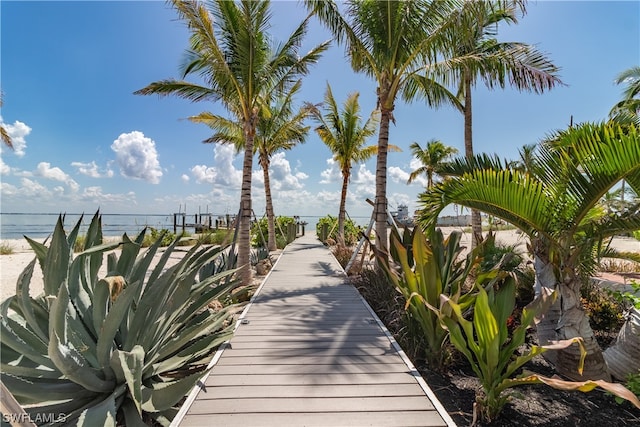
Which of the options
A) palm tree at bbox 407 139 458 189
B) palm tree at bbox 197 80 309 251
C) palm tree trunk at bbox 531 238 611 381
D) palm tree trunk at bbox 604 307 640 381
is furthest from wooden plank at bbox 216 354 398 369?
palm tree at bbox 407 139 458 189

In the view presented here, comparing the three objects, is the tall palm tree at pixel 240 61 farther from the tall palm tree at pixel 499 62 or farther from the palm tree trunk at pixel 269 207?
the palm tree trunk at pixel 269 207

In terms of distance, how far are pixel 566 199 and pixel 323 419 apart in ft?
11.2

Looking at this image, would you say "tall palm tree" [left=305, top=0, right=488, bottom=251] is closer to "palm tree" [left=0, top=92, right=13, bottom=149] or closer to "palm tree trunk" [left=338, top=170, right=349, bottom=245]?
"palm tree trunk" [left=338, top=170, right=349, bottom=245]

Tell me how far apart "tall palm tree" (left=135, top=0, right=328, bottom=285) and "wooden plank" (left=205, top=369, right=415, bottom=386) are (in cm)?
342

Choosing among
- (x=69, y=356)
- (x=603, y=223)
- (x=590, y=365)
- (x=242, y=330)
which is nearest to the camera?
(x=69, y=356)

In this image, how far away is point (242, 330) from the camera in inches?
165

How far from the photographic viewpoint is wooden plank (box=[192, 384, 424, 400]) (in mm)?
2706

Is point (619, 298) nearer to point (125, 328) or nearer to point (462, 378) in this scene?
point (462, 378)

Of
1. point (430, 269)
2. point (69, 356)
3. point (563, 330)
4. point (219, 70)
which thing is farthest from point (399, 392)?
point (219, 70)

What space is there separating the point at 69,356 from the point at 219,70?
22.1ft

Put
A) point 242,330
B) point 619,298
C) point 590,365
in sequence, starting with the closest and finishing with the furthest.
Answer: point 590,365, point 242,330, point 619,298

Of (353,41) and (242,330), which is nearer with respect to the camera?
(242,330)

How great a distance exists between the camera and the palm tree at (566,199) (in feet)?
10.2

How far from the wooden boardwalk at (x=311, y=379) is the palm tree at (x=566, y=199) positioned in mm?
1786
